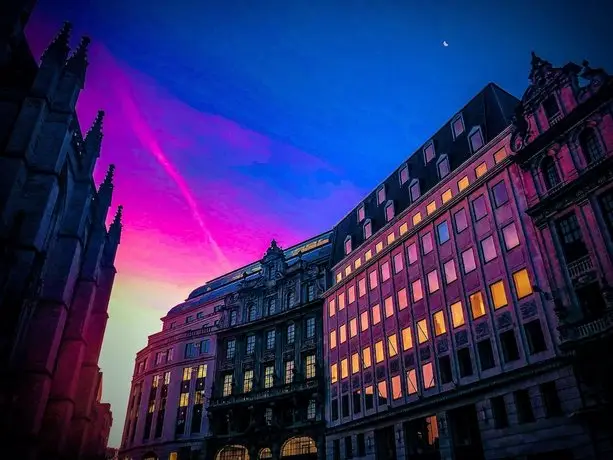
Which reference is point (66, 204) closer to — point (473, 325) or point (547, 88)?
Result: point (473, 325)

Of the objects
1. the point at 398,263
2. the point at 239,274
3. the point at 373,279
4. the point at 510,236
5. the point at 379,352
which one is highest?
the point at 239,274

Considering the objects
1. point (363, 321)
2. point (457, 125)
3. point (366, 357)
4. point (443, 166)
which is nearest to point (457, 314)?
point (366, 357)

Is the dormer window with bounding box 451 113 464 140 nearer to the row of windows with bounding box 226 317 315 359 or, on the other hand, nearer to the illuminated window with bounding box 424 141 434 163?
the illuminated window with bounding box 424 141 434 163

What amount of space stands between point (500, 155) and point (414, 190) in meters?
10.4

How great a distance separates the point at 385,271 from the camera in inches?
1724

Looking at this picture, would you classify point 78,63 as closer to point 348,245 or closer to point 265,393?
point 348,245

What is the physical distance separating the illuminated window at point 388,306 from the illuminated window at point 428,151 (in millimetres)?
13614

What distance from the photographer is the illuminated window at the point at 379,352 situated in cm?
4076

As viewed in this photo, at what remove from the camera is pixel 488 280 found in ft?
106

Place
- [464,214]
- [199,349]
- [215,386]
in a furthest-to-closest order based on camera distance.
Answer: [199,349]
[215,386]
[464,214]

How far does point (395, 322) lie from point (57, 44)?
32744 millimetres

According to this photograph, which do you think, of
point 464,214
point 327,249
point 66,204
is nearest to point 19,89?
point 66,204

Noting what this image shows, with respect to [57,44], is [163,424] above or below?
below

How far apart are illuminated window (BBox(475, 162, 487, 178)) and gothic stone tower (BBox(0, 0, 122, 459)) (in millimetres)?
29131
